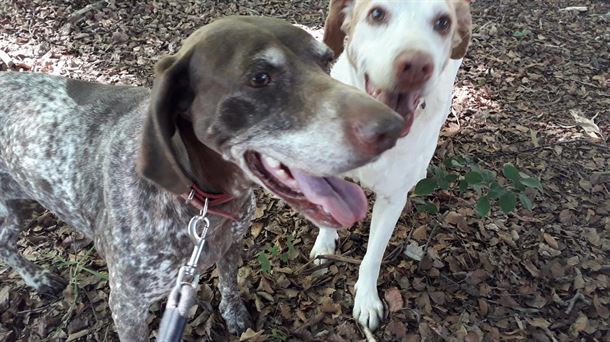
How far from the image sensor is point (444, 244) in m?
3.82

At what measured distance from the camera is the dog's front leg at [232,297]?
3094 mm

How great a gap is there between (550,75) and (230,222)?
178 inches

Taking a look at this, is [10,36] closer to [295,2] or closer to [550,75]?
[295,2]

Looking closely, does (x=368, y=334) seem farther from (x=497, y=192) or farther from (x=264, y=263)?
(x=497, y=192)

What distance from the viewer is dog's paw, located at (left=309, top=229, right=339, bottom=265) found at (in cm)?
368

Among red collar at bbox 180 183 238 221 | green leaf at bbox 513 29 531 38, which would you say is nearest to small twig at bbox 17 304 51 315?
red collar at bbox 180 183 238 221

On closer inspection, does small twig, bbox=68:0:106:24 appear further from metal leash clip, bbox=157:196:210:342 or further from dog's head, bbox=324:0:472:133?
metal leash clip, bbox=157:196:210:342

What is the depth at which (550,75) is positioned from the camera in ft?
18.2

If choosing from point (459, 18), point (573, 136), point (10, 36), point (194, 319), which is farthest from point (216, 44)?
point (10, 36)

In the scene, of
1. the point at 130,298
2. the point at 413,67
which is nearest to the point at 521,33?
the point at 413,67

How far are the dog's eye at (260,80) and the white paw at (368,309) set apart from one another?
1951mm

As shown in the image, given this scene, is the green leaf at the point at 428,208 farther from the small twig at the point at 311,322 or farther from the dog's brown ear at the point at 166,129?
the dog's brown ear at the point at 166,129

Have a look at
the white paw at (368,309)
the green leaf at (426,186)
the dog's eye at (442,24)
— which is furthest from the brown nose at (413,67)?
the white paw at (368,309)

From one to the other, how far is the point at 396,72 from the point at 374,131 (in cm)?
79
